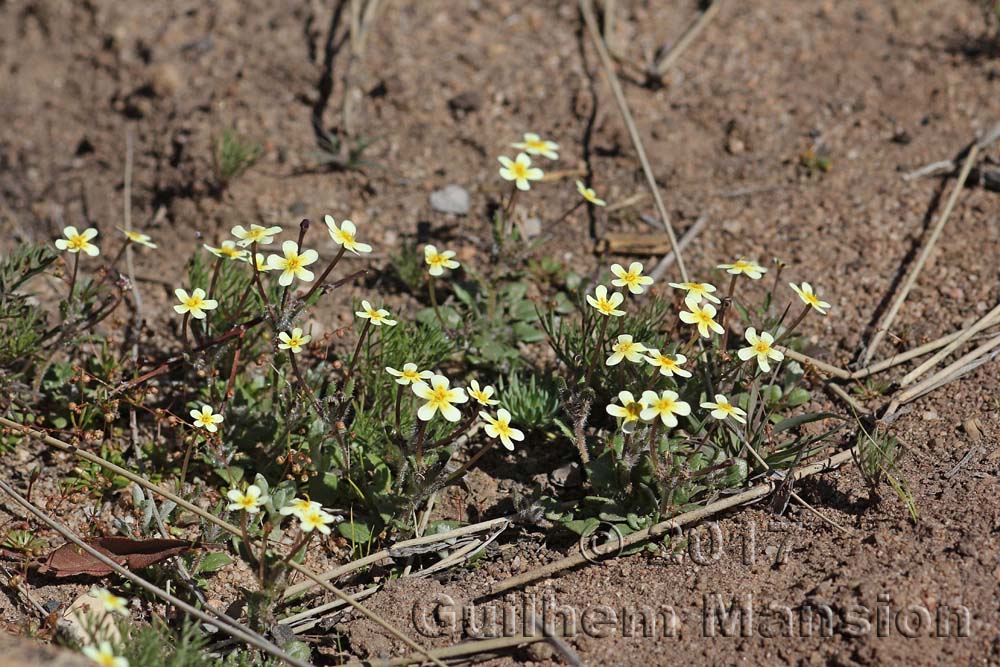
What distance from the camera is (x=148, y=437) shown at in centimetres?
385

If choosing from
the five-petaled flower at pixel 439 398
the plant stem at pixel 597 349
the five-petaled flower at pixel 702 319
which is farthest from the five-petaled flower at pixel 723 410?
the five-petaled flower at pixel 439 398

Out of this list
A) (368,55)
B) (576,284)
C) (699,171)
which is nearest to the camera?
(576,284)

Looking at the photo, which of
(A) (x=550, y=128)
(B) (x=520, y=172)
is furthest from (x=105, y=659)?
(A) (x=550, y=128)

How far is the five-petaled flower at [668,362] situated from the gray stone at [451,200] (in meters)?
1.81

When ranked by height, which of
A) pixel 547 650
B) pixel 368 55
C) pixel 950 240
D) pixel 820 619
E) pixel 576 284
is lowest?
pixel 547 650

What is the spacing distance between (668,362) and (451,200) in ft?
6.48

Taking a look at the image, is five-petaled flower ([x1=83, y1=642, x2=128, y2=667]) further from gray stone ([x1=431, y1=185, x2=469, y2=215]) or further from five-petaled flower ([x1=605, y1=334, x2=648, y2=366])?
gray stone ([x1=431, y1=185, x2=469, y2=215])

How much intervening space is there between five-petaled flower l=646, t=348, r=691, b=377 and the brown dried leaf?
186 cm

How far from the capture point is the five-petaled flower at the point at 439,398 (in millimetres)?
3141

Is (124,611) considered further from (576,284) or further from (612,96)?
(612,96)

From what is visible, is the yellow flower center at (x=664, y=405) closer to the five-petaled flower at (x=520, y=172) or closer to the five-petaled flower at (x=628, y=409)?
the five-petaled flower at (x=628, y=409)

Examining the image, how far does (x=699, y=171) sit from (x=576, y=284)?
108 centimetres

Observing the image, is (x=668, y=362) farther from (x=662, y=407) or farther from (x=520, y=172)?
(x=520, y=172)

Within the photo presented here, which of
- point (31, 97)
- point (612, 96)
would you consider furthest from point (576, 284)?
point (31, 97)
